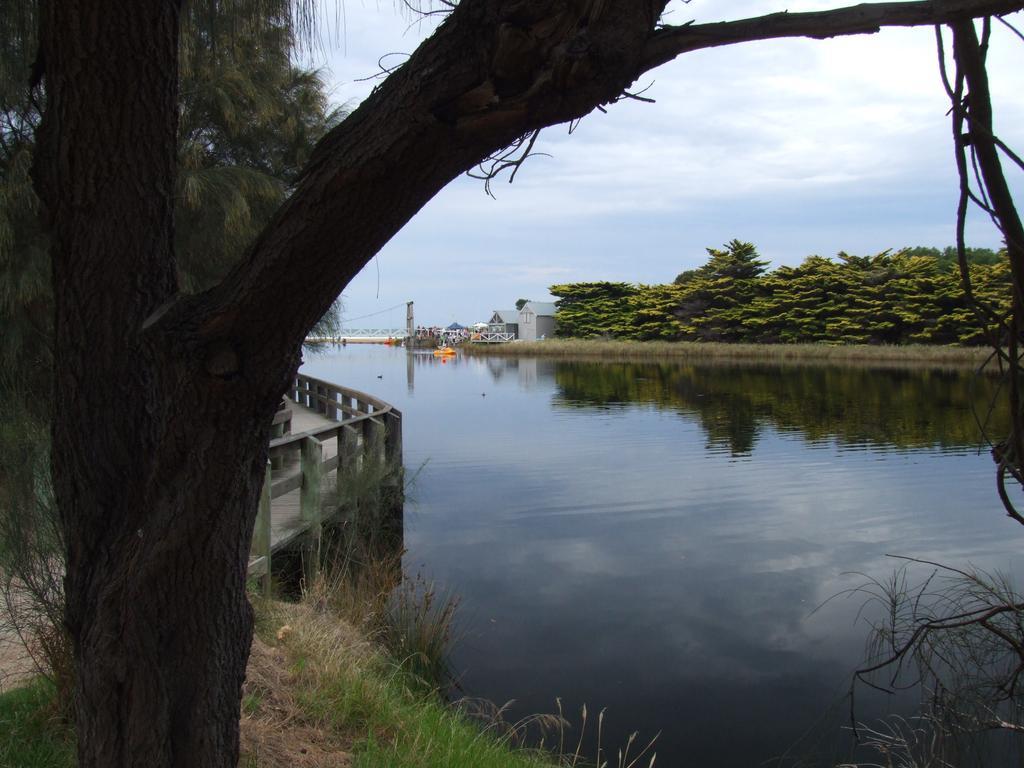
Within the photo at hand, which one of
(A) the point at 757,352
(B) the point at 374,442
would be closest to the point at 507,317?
(A) the point at 757,352

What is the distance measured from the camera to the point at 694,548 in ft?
35.2

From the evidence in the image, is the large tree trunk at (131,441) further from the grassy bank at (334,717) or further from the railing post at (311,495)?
the railing post at (311,495)

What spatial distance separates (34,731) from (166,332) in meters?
2.19

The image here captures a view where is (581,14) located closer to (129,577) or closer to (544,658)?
(129,577)

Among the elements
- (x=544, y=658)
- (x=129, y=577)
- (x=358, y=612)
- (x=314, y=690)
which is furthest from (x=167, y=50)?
(x=544, y=658)

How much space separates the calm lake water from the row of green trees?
2241 centimetres

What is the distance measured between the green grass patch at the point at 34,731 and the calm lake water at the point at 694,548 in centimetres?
307

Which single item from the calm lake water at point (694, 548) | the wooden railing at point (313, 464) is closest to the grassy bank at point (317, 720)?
the wooden railing at point (313, 464)

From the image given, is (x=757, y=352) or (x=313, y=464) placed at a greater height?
(x=757, y=352)

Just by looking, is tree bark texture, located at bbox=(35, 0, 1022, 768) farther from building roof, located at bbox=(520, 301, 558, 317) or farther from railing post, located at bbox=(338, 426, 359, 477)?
building roof, located at bbox=(520, 301, 558, 317)

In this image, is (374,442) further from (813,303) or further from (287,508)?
(813,303)

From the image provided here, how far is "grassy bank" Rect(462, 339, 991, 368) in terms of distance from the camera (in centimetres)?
4288

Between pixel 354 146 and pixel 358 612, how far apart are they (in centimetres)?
550

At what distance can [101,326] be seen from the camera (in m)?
1.98
